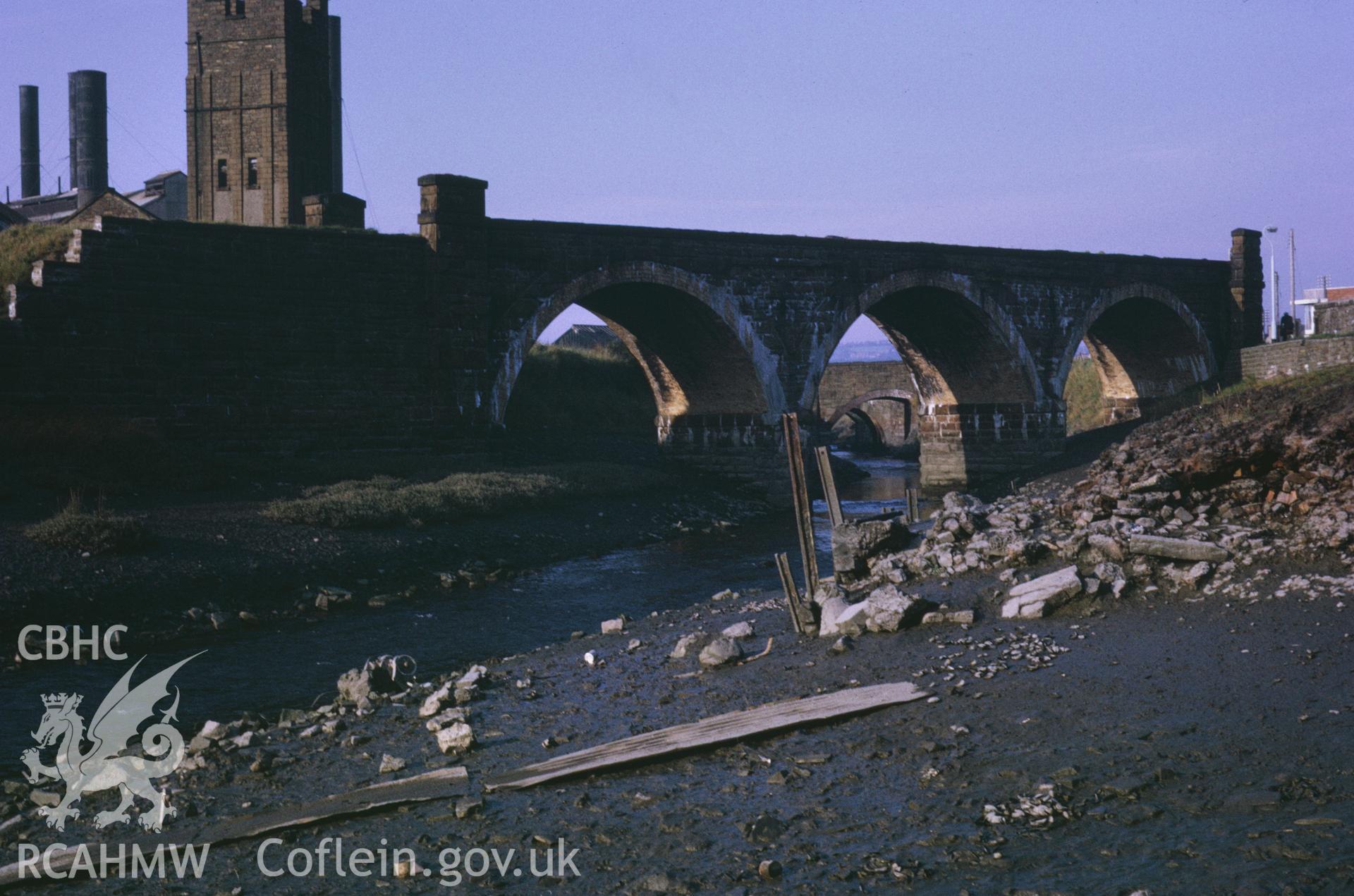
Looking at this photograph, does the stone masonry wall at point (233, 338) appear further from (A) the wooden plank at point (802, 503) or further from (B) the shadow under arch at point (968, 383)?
(B) the shadow under arch at point (968, 383)

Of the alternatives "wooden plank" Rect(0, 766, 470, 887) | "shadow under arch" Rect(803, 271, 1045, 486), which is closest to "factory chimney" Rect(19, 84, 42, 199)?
"shadow under arch" Rect(803, 271, 1045, 486)

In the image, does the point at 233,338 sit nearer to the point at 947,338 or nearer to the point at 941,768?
the point at 941,768

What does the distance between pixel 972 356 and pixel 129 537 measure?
75.2 feet

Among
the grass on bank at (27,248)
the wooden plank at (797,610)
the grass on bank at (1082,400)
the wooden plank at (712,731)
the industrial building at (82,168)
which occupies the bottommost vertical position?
the wooden plank at (712,731)

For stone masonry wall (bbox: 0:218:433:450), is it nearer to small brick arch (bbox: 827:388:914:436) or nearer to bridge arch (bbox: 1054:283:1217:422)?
bridge arch (bbox: 1054:283:1217:422)

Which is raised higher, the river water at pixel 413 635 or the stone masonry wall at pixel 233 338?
the stone masonry wall at pixel 233 338

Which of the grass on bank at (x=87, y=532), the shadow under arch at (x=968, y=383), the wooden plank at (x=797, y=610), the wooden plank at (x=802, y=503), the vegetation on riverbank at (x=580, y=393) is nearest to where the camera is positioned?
the wooden plank at (x=797, y=610)

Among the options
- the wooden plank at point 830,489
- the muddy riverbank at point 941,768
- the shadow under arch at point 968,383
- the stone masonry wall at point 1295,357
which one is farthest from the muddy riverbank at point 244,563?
the stone masonry wall at point 1295,357

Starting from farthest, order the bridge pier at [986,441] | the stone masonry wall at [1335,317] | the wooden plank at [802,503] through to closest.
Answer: the stone masonry wall at [1335,317], the bridge pier at [986,441], the wooden plank at [802,503]

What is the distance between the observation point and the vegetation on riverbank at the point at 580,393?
33.2 meters

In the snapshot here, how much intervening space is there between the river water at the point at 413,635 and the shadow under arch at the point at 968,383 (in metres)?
12.8

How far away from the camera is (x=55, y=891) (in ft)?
18.8

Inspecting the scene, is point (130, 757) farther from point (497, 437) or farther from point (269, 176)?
point (269, 176)

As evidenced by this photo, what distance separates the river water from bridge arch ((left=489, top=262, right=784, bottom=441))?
5865 millimetres
